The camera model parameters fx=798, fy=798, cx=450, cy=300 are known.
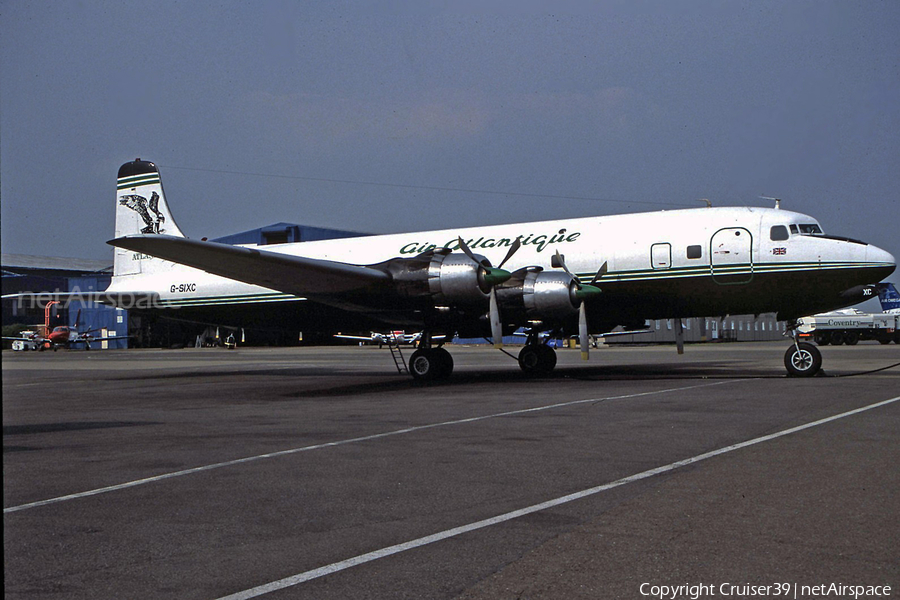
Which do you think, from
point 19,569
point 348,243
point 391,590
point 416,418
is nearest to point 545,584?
point 391,590

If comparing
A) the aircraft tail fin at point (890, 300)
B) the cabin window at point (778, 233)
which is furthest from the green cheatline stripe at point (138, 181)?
the aircraft tail fin at point (890, 300)

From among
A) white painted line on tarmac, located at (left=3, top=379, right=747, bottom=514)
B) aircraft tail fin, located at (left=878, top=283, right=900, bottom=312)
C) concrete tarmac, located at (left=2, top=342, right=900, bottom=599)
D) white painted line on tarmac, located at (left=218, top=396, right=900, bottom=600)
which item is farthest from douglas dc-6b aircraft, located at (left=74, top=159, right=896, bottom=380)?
aircraft tail fin, located at (left=878, top=283, right=900, bottom=312)

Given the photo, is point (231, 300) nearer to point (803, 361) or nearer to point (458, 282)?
point (458, 282)

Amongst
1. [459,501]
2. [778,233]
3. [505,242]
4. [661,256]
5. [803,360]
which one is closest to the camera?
[459,501]

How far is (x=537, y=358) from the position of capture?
23875mm

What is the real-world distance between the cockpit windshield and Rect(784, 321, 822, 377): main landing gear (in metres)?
2.55

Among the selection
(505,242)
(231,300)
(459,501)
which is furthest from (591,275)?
(459,501)

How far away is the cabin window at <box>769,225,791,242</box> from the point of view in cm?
1973

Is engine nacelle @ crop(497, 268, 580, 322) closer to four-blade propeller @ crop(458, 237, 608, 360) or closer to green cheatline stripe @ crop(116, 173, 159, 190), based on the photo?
four-blade propeller @ crop(458, 237, 608, 360)

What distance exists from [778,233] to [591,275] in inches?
186

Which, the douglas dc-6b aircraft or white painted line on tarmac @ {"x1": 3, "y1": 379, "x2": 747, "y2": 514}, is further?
the douglas dc-6b aircraft

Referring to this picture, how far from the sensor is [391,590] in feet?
14.3

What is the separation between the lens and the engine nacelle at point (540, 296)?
19.8 m

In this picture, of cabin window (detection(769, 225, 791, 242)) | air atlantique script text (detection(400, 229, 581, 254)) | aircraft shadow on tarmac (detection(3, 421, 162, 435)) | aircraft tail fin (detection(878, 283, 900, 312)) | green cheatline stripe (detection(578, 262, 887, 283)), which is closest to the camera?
A: aircraft shadow on tarmac (detection(3, 421, 162, 435))
